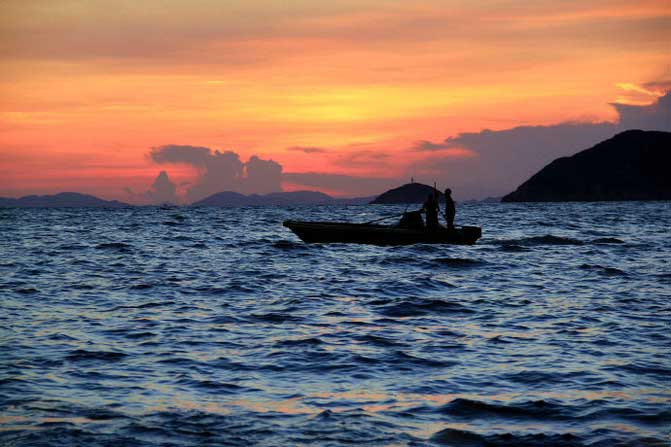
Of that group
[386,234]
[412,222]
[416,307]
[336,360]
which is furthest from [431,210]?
[336,360]

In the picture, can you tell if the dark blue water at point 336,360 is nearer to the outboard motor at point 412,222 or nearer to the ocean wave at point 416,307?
the ocean wave at point 416,307

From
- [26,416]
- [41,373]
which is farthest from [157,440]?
[41,373]

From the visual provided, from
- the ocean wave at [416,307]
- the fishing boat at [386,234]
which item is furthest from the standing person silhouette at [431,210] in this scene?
the ocean wave at [416,307]

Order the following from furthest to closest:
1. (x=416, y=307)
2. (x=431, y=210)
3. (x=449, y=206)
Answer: (x=449, y=206)
(x=431, y=210)
(x=416, y=307)

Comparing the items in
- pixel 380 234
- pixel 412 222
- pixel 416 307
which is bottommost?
pixel 416 307

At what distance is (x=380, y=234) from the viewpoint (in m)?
33.6

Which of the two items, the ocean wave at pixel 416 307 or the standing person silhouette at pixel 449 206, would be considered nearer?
the ocean wave at pixel 416 307

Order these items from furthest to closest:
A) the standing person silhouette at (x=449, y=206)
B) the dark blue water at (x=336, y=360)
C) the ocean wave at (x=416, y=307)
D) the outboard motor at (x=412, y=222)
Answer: the outboard motor at (x=412, y=222)
the standing person silhouette at (x=449, y=206)
the ocean wave at (x=416, y=307)
the dark blue water at (x=336, y=360)

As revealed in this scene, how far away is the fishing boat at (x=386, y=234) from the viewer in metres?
33.3

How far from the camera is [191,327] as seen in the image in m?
14.3

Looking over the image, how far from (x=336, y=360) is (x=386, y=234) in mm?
22269

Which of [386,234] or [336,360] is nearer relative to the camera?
[336,360]

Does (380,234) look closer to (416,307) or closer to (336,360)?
(416,307)

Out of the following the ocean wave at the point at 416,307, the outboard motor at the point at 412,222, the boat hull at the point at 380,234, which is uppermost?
the outboard motor at the point at 412,222
